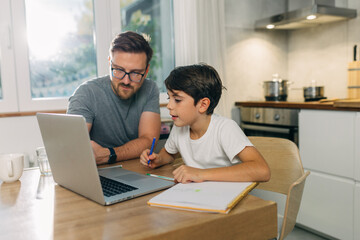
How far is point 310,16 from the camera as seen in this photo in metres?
2.63

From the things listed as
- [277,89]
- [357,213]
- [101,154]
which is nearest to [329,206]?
[357,213]

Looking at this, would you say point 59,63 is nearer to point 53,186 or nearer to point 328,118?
point 53,186

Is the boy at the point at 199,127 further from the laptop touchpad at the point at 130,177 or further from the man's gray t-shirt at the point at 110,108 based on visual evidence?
the man's gray t-shirt at the point at 110,108

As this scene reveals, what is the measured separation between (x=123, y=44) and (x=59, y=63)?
1.24m

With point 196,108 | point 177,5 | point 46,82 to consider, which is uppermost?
point 177,5

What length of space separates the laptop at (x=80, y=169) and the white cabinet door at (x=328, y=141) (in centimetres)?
156

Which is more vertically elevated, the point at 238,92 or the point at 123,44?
the point at 123,44

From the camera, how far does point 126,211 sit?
757 millimetres

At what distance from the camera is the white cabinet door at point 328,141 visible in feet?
6.87

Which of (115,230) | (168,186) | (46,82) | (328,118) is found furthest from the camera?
(46,82)

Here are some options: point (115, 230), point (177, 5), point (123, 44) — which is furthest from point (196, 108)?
point (177, 5)

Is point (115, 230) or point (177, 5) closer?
point (115, 230)

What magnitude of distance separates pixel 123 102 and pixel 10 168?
74 cm

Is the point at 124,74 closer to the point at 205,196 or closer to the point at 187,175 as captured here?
the point at 187,175
